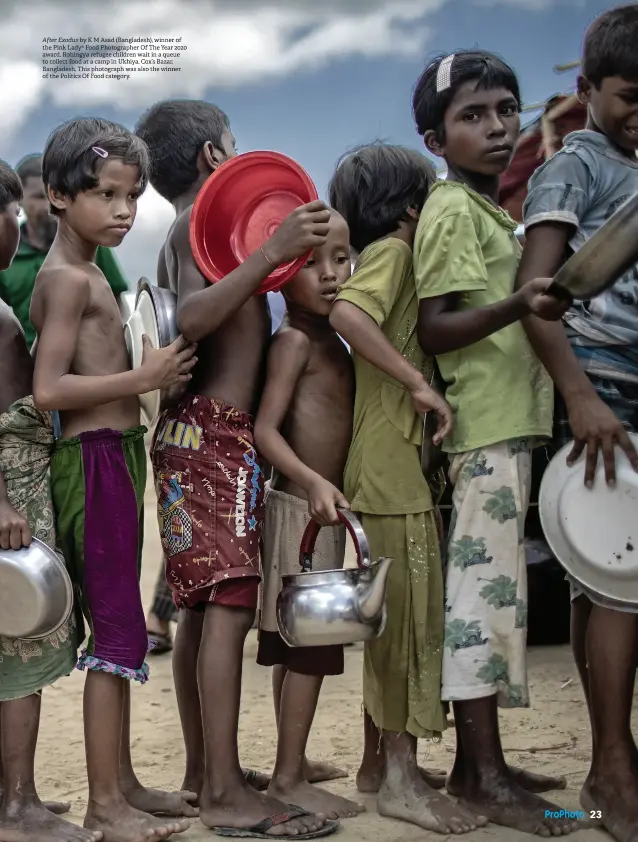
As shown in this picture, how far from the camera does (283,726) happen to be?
2.74 m

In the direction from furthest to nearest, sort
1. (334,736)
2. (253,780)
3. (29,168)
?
(29,168) < (334,736) < (253,780)

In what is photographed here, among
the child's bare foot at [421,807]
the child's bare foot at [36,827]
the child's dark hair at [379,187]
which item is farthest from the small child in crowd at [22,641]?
the child's dark hair at [379,187]

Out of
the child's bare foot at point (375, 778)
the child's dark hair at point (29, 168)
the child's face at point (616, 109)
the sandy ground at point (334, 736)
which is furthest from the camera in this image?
the child's dark hair at point (29, 168)

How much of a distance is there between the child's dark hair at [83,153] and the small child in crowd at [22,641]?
0.13m

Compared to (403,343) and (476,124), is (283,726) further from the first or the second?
(476,124)

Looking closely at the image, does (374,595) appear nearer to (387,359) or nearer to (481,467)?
(481,467)

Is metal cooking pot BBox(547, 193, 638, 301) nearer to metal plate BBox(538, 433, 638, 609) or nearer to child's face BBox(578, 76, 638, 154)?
metal plate BBox(538, 433, 638, 609)

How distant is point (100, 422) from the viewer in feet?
8.70

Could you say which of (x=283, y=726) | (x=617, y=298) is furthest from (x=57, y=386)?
(x=617, y=298)

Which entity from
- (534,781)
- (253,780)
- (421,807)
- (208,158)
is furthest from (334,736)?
(208,158)

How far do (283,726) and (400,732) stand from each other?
0.96ft

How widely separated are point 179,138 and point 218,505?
1.06 m

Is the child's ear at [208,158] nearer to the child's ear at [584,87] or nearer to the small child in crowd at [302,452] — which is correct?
the small child in crowd at [302,452]

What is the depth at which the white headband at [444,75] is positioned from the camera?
2.82 m
